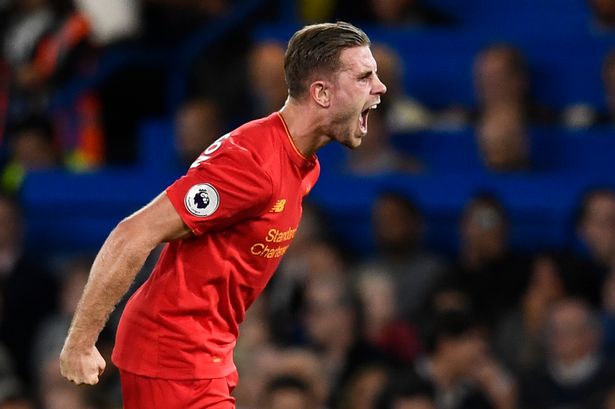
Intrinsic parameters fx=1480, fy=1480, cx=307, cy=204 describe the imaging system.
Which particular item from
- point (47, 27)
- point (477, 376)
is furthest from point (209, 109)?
point (477, 376)

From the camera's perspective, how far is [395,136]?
766 centimetres

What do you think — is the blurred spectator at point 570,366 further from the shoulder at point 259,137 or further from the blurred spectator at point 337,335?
the shoulder at point 259,137

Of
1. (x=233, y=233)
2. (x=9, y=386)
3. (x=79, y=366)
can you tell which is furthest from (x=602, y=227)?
(x=79, y=366)

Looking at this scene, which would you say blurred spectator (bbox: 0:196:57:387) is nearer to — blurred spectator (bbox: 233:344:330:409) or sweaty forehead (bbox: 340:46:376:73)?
blurred spectator (bbox: 233:344:330:409)

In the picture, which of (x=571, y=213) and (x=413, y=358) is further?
(x=571, y=213)

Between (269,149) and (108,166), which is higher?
(269,149)

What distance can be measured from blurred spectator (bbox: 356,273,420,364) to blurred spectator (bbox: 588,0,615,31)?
6.32ft

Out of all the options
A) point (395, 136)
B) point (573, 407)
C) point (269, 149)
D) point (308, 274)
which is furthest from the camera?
point (395, 136)

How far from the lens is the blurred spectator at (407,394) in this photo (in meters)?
5.84

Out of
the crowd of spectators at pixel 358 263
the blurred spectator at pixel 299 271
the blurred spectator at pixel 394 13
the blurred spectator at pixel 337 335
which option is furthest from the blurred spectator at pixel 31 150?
the blurred spectator at pixel 337 335

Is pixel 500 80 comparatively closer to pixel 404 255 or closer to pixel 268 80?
pixel 404 255

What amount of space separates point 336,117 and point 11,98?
19.5ft

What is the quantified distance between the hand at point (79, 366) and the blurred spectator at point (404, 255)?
330cm

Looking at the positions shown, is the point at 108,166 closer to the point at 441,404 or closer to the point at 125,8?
the point at 125,8
